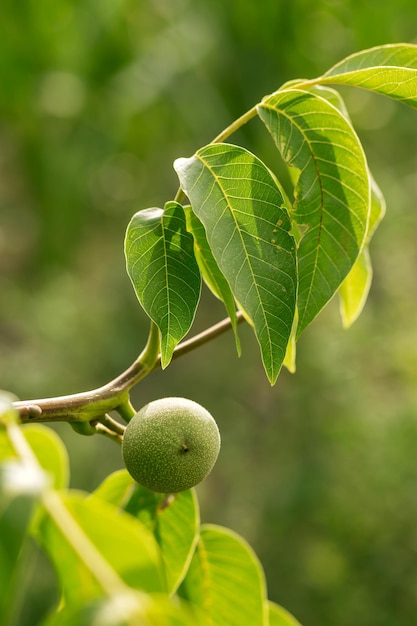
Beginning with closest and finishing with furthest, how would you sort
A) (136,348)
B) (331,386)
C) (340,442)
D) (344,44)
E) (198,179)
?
(198,179), (340,442), (331,386), (344,44), (136,348)

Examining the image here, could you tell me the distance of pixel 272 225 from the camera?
0.79 m

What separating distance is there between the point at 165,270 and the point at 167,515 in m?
0.34

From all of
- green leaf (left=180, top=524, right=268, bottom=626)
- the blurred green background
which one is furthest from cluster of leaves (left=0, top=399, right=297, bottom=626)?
the blurred green background

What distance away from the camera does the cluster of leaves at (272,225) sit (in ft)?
2.54

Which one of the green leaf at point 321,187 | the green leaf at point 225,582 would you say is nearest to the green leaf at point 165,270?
the green leaf at point 321,187

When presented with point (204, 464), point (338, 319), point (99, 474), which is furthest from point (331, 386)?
point (204, 464)

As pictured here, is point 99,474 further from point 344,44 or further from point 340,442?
point 344,44

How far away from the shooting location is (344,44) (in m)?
5.32

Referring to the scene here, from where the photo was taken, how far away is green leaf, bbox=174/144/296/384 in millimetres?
768

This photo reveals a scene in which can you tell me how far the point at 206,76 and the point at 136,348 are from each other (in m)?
1.89

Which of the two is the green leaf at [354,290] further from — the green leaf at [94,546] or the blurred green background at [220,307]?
the blurred green background at [220,307]

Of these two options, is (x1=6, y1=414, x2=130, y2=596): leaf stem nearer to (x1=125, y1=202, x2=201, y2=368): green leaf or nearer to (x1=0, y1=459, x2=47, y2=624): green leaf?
(x1=0, y1=459, x2=47, y2=624): green leaf

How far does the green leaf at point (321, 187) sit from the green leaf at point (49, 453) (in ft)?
1.00

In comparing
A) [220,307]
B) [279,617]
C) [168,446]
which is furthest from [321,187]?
[220,307]
